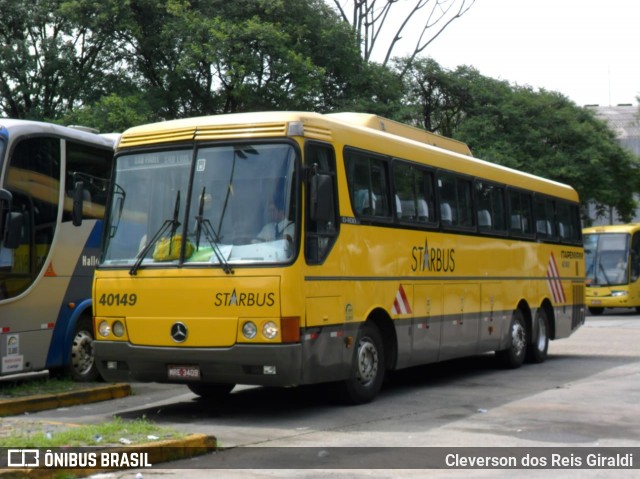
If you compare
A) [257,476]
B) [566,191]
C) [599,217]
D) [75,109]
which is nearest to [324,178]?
[257,476]

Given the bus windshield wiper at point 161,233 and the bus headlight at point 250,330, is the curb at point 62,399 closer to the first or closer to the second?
the bus windshield wiper at point 161,233

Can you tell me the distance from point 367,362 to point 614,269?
27.6 metres

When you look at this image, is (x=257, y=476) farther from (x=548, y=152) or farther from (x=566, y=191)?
(x=548, y=152)

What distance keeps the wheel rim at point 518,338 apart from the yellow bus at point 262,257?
3.84 m

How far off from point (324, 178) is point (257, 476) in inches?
153

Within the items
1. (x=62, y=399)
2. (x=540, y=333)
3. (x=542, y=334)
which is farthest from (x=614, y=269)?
(x=62, y=399)

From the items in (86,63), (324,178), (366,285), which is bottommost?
(366,285)

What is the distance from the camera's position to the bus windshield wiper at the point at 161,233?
11289 millimetres

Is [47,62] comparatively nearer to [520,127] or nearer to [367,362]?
[520,127]

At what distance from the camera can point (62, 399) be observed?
12406 millimetres

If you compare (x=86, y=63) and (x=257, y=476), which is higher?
(x=86, y=63)

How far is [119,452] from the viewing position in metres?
8.25

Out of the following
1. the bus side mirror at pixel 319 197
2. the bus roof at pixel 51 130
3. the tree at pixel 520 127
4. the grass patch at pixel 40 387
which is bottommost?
the grass patch at pixel 40 387

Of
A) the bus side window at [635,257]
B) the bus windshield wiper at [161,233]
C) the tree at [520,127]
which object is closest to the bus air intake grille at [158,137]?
the bus windshield wiper at [161,233]
